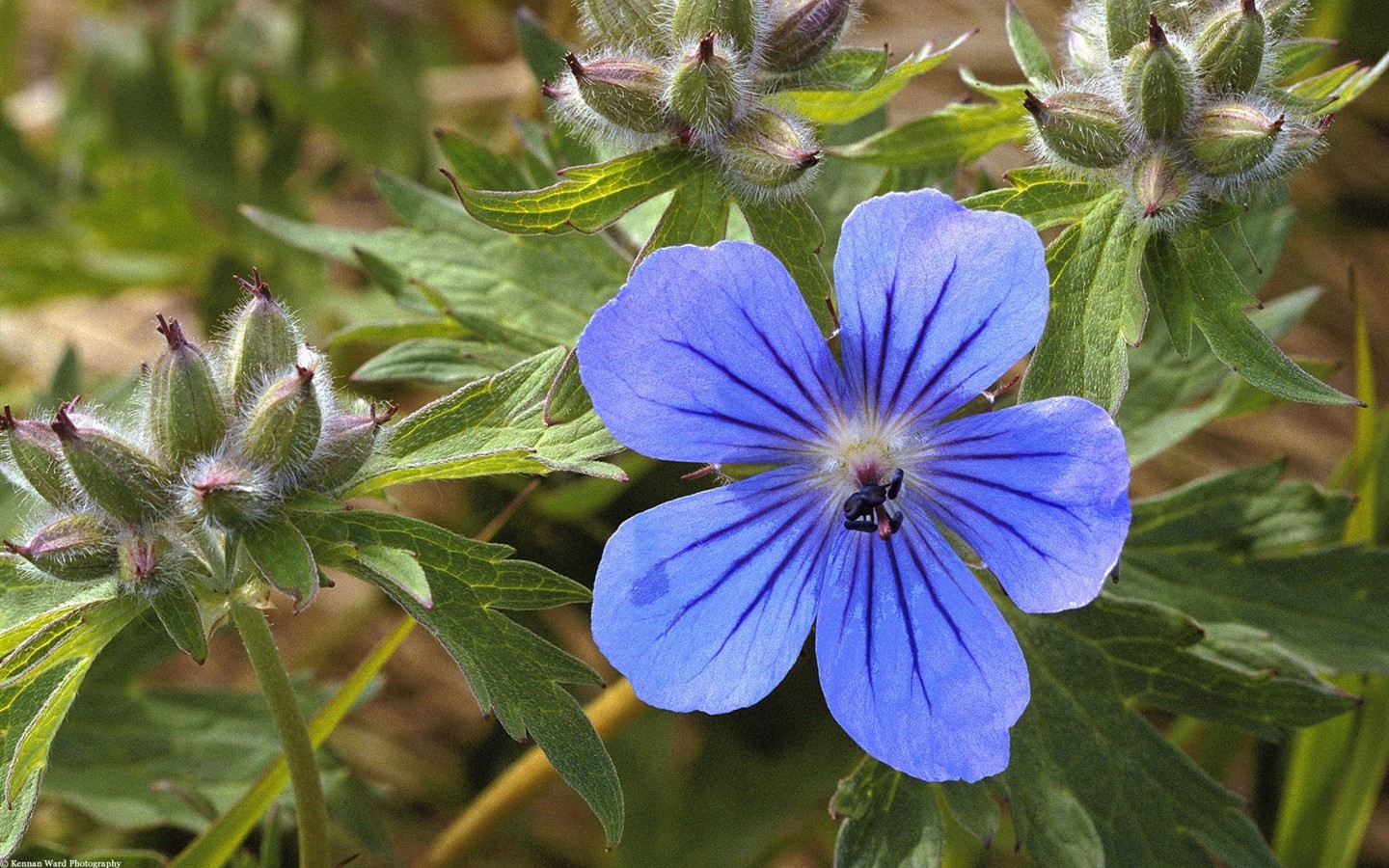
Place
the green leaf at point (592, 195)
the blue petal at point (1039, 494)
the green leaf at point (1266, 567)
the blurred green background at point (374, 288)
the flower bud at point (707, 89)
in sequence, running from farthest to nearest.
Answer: the blurred green background at point (374, 288)
the green leaf at point (1266, 567)
the green leaf at point (592, 195)
the flower bud at point (707, 89)
the blue petal at point (1039, 494)

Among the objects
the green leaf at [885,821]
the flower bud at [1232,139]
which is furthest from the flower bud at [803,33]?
the green leaf at [885,821]

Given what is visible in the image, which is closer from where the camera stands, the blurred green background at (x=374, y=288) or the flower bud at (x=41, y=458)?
the flower bud at (x=41, y=458)

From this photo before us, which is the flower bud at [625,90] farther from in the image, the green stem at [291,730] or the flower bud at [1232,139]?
the green stem at [291,730]

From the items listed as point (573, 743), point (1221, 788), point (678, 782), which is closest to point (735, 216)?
point (573, 743)

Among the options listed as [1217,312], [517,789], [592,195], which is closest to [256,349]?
[592,195]

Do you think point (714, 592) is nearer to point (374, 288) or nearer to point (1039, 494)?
point (1039, 494)

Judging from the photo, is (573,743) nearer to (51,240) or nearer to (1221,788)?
(1221,788)
